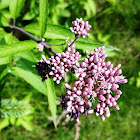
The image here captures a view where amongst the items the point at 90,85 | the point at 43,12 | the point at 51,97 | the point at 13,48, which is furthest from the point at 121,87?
the point at 13,48

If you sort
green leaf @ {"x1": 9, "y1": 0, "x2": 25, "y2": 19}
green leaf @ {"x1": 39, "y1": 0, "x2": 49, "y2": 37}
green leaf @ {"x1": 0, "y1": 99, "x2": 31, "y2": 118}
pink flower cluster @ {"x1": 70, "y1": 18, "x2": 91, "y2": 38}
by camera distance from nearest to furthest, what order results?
green leaf @ {"x1": 39, "y1": 0, "x2": 49, "y2": 37}, pink flower cluster @ {"x1": 70, "y1": 18, "x2": 91, "y2": 38}, green leaf @ {"x1": 9, "y1": 0, "x2": 25, "y2": 19}, green leaf @ {"x1": 0, "y1": 99, "x2": 31, "y2": 118}

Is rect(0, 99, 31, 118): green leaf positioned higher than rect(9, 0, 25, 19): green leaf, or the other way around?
rect(9, 0, 25, 19): green leaf

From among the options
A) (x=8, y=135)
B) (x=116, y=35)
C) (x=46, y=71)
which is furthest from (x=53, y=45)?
(x=116, y=35)

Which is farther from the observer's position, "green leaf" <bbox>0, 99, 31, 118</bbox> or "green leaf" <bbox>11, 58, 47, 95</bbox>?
"green leaf" <bbox>0, 99, 31, 118</bbox>

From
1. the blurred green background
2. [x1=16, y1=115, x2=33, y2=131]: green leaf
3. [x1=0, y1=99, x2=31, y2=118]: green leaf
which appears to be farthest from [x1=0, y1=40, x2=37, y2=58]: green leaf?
[x1=16, y1=115, x2=33, y2=131]: green leaf

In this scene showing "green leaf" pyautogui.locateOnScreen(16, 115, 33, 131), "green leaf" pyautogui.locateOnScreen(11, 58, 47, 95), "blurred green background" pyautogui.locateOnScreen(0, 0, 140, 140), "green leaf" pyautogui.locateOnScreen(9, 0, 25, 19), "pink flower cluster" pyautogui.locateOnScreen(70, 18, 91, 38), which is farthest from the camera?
"blurred green background" pyautogui.locateOnScreen(0, 0, 140, 140)

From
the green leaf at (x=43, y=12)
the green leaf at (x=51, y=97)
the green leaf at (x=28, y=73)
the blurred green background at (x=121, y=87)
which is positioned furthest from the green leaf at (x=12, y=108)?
the green leaf at (x=43, y=12)

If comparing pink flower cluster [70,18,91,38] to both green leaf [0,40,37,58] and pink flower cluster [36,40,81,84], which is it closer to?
pink flower cluster [36,40,81,84]

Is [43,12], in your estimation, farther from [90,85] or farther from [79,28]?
[90,85]

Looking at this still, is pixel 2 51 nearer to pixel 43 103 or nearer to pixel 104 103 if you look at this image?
pixel 104 103
